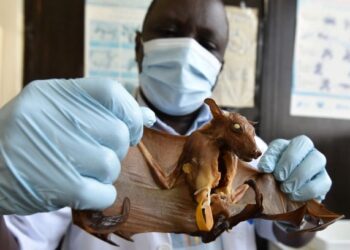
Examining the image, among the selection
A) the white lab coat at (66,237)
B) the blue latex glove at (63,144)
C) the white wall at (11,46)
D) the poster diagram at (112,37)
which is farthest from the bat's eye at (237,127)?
the white wall at (11,46)

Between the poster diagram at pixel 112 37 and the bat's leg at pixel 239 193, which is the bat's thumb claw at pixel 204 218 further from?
the poster diagram at pixel 112 37

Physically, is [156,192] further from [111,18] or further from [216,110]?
[111,18]

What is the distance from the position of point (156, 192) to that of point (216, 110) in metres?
0.12

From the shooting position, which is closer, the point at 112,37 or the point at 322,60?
the point at 112,37

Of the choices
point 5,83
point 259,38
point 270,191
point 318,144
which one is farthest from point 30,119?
point 318,144

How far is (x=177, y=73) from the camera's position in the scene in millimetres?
689

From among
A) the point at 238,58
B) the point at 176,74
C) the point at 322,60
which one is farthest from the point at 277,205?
the point at 322,60

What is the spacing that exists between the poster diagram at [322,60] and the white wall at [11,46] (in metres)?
0.79

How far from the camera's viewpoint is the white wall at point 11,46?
1060mm

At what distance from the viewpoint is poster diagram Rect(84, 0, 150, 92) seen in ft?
3.64

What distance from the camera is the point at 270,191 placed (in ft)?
1.77

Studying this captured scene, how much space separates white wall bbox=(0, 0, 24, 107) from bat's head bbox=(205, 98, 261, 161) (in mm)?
779

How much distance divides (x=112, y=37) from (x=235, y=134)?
76 centimetres

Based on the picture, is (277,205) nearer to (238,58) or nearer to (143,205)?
(143,205)
